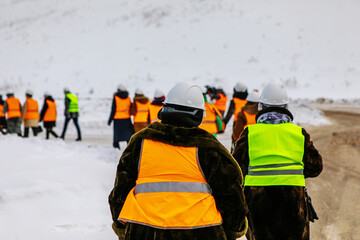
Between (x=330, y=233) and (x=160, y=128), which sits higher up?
(x=160, y=128)

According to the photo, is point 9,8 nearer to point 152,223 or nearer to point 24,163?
point 24,163

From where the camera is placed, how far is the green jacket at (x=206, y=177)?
7.39 ft

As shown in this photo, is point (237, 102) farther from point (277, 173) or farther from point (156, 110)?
point (277, 173)

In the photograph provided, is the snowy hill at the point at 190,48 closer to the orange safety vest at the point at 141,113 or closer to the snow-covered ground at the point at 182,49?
the snow-covered ground at the point at 182,49

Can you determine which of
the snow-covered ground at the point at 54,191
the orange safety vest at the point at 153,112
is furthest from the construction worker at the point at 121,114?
the orange safety vest at the point at 153,112

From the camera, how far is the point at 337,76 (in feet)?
119

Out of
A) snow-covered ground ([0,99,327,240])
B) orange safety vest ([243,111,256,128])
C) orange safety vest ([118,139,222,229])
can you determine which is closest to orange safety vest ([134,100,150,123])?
snow-covered ground ([0,99,327,240])

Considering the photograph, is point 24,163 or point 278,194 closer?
point 278,194

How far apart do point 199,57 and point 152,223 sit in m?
36.0

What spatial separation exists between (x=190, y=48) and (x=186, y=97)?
3707 cm

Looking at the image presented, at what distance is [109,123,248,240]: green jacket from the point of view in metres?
2.25

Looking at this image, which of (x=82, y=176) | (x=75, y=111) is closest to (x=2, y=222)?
(x=82, y=176)

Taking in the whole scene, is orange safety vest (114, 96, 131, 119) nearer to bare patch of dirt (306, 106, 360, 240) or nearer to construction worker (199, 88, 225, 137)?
construction worker (199, 88, 225, 137)

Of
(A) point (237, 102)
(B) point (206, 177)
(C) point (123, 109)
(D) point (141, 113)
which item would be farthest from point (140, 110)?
(B) point (206, 177)
